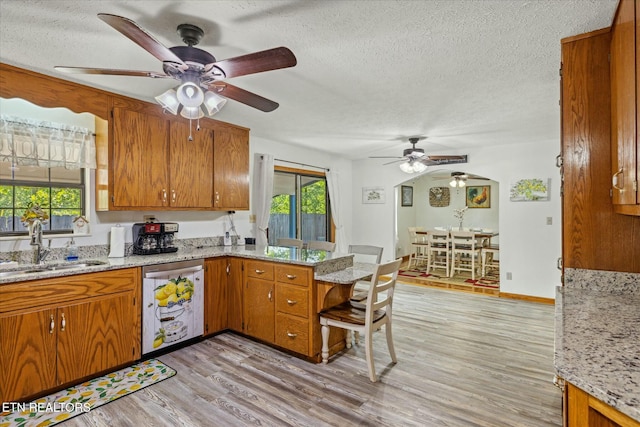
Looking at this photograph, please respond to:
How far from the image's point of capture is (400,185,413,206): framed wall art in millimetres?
8594

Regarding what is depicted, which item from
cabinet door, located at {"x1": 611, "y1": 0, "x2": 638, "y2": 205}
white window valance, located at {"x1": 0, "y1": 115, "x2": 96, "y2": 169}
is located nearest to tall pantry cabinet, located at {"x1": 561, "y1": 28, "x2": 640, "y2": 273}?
cabinet door, located at {"x1": 611, "y1": 0, "x2": 638, "y2": 205}

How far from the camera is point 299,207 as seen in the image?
560 cm

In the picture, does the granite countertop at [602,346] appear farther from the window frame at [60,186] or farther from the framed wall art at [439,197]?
the framed wall art at [439,197]

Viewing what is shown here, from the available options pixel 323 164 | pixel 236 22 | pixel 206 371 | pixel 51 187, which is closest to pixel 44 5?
pixel 236 22

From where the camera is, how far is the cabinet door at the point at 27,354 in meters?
2.14

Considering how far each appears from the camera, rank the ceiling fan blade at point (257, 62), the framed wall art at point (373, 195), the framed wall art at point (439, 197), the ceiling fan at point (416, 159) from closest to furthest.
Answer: the ceiling fan blade at point (257, 62) < the ceiling fan at point (416, 159) < the framed wall art at point (373, 195) < the framed wall art at point (439, 197)

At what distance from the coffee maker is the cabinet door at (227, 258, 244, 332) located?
0.67 metres

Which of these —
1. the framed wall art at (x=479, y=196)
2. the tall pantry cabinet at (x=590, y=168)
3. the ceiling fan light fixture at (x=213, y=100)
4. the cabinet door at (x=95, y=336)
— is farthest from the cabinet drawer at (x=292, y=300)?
the framed wall art at (x=479, y=196)

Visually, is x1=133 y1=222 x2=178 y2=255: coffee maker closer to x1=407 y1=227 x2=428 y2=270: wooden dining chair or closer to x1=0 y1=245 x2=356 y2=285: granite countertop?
x1=0 y1=245 x2=356 y2=285: granite countertop

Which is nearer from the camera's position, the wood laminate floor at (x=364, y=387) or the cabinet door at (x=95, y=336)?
the wood laminate floor at (x=364, y=387)

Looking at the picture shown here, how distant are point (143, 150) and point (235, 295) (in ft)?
5.70

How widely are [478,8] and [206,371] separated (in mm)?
3163

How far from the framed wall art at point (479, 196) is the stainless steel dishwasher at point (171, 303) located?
7.47 m

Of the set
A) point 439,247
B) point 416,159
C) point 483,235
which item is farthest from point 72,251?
point 483,235
